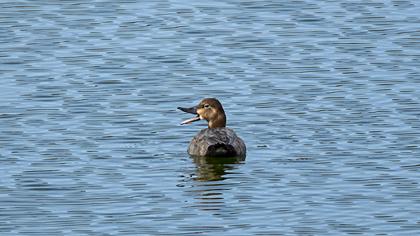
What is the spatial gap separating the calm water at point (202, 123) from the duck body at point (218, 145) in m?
0.17

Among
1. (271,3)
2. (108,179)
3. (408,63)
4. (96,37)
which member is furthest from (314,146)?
(271,3)

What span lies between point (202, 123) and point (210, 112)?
90.9 inches

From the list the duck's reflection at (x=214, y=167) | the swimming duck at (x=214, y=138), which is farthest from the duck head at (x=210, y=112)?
the duck's reflection at (x=214, y=167)

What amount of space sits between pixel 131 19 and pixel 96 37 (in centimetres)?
181

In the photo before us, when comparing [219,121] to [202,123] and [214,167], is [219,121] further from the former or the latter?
[202,123]

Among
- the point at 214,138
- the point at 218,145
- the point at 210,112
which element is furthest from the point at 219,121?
the point at 218,145

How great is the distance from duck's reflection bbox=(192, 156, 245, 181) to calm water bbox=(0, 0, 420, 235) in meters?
0.04

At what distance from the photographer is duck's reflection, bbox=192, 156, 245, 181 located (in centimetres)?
2408

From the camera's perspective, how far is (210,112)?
2662 cm

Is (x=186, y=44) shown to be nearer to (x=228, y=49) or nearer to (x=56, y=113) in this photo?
(x=228, y=49)

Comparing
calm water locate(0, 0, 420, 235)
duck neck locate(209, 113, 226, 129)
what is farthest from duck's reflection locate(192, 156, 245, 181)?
duck neck locate(209, 113, 226, 129)

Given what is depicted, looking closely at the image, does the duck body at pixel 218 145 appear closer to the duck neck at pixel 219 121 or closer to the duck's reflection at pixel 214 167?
the duck's reflection at pixel 214 167

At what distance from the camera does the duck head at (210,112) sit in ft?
86.8

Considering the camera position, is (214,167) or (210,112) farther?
(210,112)
